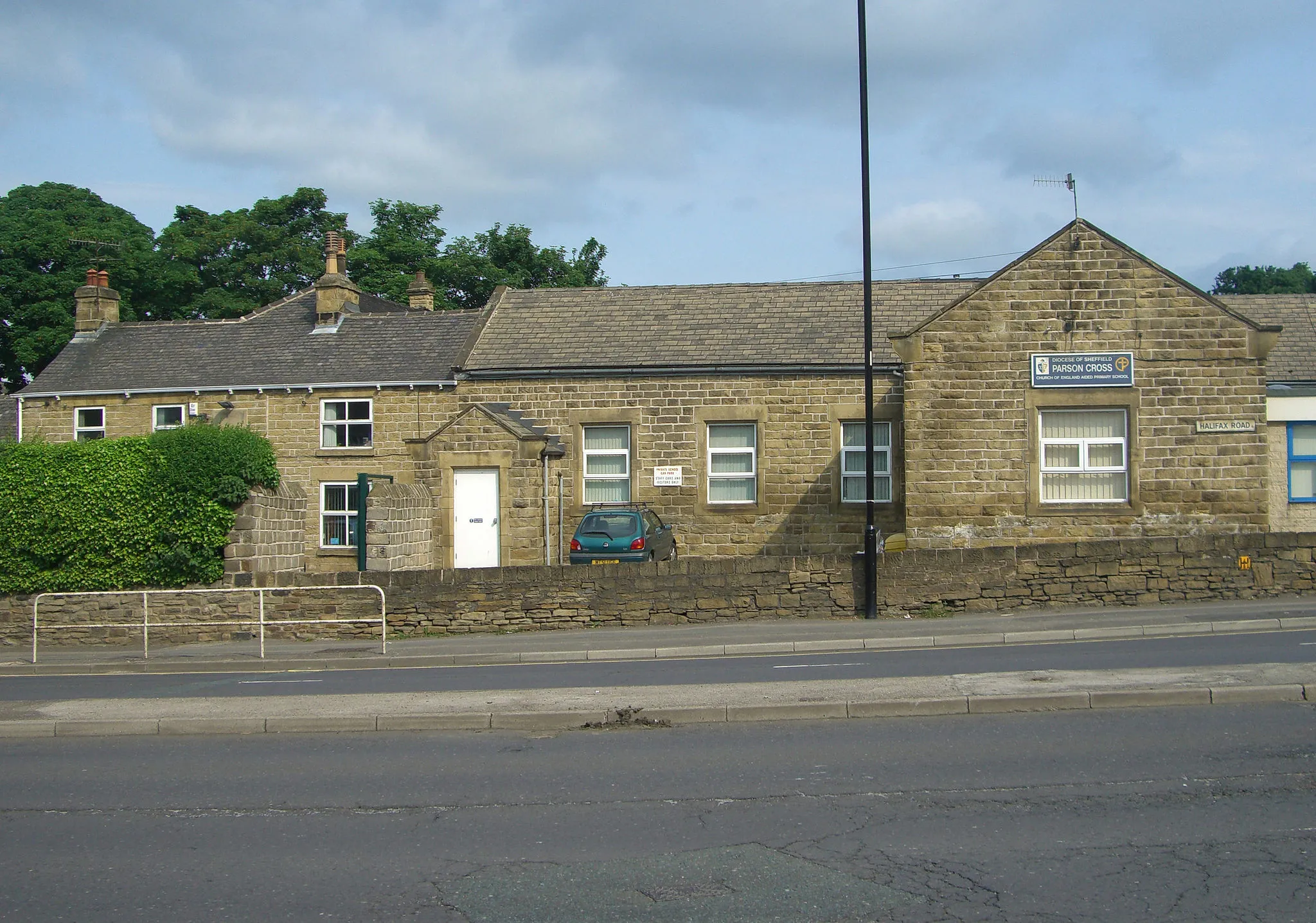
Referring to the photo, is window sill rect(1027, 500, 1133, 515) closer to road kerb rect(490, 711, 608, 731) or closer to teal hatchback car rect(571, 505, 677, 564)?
teal hatchback car rect(571, 505, 677, 564)

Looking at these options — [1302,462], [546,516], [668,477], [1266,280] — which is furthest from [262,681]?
[1266,280]

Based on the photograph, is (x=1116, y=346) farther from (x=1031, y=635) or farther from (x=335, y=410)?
(x=335, y=410)

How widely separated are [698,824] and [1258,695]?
566 centimetres

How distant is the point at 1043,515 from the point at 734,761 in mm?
13479

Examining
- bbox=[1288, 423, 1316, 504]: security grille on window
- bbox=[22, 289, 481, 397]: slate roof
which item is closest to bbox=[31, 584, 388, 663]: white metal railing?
bbox=[22, 289, 481, 397]: slate roof

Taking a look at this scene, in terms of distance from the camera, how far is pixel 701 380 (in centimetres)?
2448

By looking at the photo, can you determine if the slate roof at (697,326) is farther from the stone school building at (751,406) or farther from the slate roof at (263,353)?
the slate roof at (263,353)

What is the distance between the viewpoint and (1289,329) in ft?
82.4

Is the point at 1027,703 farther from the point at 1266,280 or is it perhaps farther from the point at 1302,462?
the point at 1266,280

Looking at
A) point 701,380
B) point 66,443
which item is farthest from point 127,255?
point 701,380

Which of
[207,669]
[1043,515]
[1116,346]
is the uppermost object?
[1116,346]

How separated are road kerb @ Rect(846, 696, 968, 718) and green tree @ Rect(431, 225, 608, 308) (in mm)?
40293

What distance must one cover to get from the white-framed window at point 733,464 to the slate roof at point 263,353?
21.6ft

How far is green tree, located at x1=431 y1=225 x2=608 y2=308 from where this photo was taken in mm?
49312
